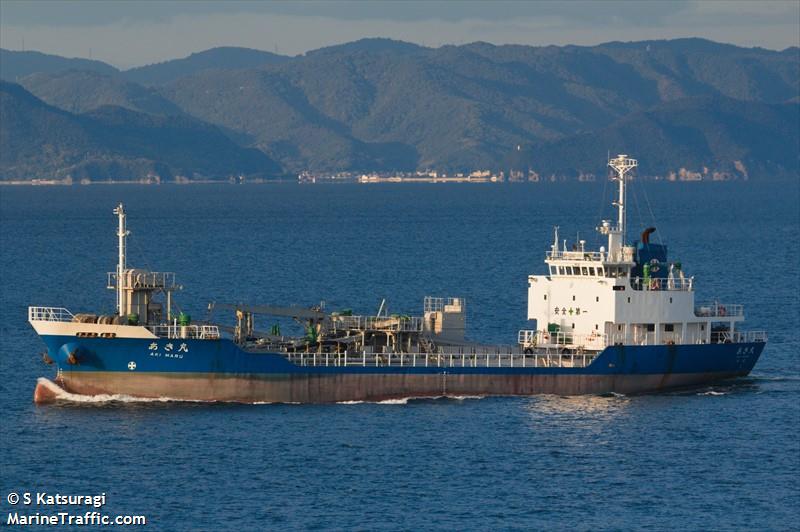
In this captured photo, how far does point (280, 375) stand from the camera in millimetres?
69125

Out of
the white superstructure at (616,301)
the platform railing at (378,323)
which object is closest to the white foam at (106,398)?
the platform railing at (378,323)

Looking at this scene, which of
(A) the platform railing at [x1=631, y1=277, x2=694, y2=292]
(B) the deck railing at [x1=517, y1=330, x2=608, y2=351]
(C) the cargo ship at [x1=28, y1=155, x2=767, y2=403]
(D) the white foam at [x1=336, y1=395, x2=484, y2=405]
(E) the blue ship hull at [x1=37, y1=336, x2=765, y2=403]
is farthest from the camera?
(A) the platform railing at [x1=631, y1=277, x2=694, y2=292]

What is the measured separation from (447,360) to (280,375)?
676cm

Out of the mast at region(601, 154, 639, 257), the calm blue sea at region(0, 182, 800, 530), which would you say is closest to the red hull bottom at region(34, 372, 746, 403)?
the calm blue sea at region(0, 182, 800, 530)

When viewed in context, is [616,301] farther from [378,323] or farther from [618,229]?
[378,323]

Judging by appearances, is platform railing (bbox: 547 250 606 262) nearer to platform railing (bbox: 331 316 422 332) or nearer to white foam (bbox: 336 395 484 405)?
platform railing (bbox: 331 316 422 332)

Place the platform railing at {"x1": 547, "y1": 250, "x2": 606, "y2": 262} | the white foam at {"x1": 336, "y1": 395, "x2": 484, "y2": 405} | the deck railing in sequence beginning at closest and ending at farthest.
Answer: the white foam at {"x1": 336, "y1": 395, "x2": 484, "y2": 405}, the deck railing, the platform railing at {"x1": 547, "y1": 250, "x2": 606, "y2": 262}

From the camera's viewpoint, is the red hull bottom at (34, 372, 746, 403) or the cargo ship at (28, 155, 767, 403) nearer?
the cargo ship at (28, 155, 767, 403)

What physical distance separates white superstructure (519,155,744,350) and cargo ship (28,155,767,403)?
0.14ft

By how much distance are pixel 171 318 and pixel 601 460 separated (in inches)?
754

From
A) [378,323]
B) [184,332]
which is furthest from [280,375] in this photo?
[378,323]

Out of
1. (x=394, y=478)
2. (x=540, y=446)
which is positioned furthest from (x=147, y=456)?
(x=540, y=446)

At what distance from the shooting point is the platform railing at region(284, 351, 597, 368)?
70.0 meters

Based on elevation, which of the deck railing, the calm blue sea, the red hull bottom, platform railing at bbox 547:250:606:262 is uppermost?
platform railing at bbox 547:250:606:262
